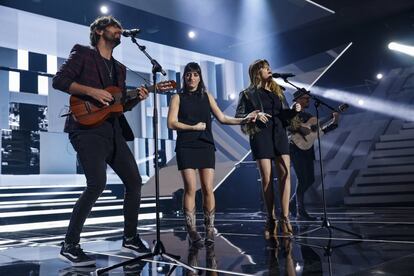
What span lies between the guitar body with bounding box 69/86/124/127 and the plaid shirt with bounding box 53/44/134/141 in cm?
5

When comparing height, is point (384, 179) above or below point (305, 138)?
below

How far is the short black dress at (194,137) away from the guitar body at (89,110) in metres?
0.80

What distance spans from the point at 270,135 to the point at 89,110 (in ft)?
5.40

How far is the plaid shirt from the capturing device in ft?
8.41

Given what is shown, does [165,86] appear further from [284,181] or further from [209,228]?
[284,181]

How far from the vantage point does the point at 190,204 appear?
3303 millimetres

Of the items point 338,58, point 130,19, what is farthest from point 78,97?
point 338,58

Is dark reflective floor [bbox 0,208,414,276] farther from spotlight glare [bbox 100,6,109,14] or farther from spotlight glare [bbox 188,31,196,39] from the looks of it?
spotlight glare [bbox 188,31,196,39]

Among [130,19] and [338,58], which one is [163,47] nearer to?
[130,19]

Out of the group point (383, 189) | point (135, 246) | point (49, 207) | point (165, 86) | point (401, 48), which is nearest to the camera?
point (165, 86)

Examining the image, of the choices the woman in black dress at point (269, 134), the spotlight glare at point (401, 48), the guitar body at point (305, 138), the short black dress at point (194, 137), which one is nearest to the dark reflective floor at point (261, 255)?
the woman in black dress at point (269, 134)

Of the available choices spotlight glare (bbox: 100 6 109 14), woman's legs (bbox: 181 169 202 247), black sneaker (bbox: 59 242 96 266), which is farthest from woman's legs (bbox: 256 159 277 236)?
spotlight glare (bbox: 100 6 109 14)

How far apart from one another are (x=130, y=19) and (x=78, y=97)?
5185mm

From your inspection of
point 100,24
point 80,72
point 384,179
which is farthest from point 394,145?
point 80,72
